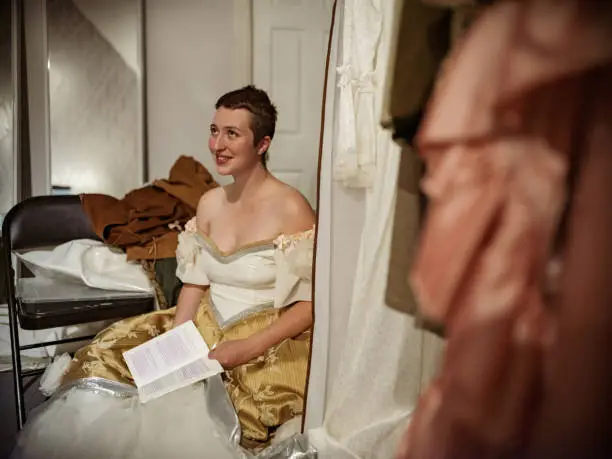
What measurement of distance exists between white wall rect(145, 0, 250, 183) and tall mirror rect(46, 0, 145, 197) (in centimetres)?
9

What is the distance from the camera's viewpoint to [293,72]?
2.41 m

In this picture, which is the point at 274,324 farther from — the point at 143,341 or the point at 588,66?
the point at 588,66

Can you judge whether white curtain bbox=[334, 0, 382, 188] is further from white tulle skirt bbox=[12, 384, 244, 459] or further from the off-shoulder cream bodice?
white tulle skirt bbox=[12, 384, 244, 459]

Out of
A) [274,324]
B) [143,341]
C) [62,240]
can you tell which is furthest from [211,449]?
[62,240]

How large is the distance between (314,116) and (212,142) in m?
1.06

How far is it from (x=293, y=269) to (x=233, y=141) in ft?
1.22

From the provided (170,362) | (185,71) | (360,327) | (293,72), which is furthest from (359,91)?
(185,71)

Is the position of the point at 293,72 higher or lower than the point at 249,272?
higher

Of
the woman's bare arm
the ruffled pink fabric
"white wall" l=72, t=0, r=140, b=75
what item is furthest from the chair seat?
the ruffled pink fabric

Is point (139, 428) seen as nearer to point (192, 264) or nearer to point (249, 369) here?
point (249, 369)

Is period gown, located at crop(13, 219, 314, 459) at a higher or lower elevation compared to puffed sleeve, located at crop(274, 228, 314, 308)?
lower

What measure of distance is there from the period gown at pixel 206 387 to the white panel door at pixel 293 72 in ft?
3.15

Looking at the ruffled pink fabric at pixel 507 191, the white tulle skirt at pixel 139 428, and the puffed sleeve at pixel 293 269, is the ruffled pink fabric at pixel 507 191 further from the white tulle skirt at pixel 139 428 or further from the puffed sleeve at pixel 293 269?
the puffed sleeve at pixel 293 269

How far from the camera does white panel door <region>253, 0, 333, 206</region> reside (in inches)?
93.9
